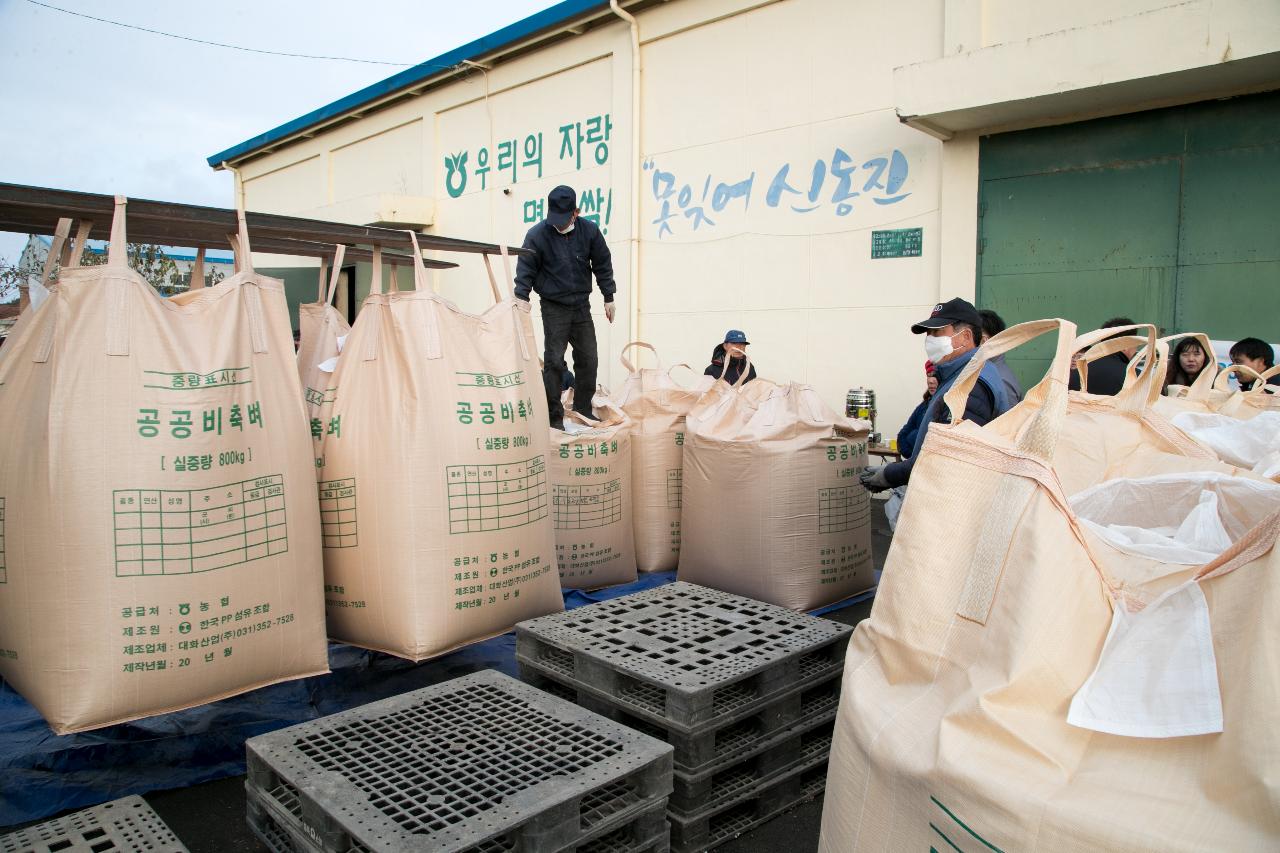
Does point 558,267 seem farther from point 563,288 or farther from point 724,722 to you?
point 724,722

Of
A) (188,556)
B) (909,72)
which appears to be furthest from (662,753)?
(909,72)

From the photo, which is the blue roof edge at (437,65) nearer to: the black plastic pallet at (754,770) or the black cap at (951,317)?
the black cap at (951,317)

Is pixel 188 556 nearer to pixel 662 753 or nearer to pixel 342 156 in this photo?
pixel 662 753

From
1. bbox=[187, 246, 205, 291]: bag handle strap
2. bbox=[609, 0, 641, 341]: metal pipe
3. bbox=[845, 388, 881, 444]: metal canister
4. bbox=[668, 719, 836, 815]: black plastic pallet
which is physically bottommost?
bbox=[668, 719, 836, 815]: black plastic pallet

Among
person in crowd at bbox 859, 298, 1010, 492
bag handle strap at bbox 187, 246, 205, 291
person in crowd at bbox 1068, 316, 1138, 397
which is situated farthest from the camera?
person in crowd at bbox 1068, 316, 1138, 397

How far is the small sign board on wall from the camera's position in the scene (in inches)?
271

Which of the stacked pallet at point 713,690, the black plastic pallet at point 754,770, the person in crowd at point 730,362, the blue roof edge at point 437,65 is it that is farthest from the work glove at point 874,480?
the blue roof edge at point 437,65

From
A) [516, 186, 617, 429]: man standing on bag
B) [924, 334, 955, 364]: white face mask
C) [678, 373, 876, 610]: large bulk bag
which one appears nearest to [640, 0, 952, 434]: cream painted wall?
[516, 186, 617, 429]: man standing on bag

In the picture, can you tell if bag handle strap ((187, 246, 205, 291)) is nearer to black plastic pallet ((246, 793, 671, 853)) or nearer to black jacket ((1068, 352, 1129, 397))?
black plastic pallet ((246, 793, 671, 853))

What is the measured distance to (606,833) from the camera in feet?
5.88

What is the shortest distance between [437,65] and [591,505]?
8.74m

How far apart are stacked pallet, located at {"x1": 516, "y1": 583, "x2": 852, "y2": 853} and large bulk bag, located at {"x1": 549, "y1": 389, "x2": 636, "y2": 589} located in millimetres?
1261

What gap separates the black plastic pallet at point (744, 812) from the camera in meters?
2.14

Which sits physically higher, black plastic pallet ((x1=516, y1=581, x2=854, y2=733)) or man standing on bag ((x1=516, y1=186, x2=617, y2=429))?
man standing on bag ((x1=516, y1=186, x2=617, y2=429))
